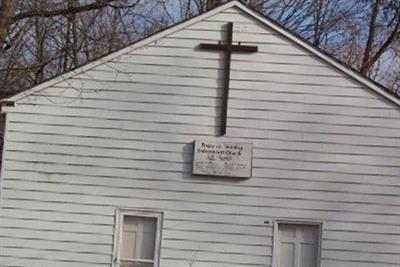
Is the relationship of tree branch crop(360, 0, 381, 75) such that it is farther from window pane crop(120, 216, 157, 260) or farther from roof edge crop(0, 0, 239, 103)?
window pane crop(120, 216, 157, 260)

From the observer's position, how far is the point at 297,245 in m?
12.8

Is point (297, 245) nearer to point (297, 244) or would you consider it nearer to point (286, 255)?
point (297, 244)

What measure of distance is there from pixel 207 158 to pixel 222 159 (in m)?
0.24

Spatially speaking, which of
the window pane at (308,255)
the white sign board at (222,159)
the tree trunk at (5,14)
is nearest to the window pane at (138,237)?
the white sign board at (222,159)

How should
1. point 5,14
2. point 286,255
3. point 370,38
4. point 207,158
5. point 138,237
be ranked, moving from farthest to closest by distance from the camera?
1. point 370,38
2. point 5,14
3. point 138,237
4. point 286,255
5. point 207,158

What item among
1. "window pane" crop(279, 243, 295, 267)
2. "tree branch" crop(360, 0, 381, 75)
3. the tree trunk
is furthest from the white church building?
"tree branch" crop(360, 0, 381, 75)

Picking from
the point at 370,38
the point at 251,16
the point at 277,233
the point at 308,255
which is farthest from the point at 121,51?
the point at 370,38

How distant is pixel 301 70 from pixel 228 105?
1306mm

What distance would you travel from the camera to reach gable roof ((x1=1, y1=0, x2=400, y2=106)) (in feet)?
41.8

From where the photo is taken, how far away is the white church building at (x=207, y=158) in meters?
12.7

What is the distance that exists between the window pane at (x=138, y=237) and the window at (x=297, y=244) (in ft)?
6.51

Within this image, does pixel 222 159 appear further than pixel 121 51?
No

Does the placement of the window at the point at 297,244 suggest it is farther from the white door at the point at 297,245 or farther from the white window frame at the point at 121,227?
the white window frame at the point at 121,227

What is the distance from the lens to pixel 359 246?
1260 cm
